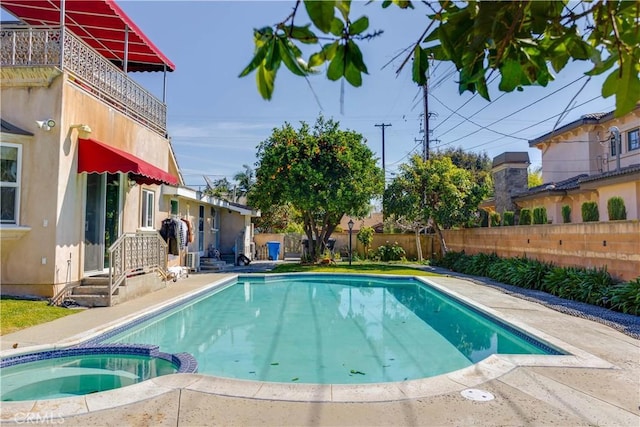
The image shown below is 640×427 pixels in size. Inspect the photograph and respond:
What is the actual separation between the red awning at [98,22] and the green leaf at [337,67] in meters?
13.1

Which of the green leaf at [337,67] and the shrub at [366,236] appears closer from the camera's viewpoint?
the green leaf at [337,67]

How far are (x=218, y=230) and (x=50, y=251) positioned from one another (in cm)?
1576

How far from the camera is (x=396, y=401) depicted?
464 centimetres

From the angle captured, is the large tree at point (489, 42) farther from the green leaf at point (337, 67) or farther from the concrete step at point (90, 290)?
the concrete step at point (90, 290)

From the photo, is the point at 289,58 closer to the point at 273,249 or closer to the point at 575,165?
the point at 273,249

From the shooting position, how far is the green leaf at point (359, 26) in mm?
1523

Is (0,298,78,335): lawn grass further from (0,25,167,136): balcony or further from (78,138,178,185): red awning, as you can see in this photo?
(0,25,167,136): balcony

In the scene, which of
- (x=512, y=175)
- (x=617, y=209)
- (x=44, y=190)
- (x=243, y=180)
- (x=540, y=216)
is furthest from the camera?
(x=243, y=180)

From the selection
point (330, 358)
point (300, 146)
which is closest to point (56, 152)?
point (330, 358)

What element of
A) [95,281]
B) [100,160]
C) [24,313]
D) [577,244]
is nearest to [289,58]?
[24,313]

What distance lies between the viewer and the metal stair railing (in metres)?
10.8

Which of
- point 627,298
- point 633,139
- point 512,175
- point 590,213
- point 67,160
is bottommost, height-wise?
point 627,298

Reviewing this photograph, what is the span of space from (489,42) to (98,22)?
15022 millimetres

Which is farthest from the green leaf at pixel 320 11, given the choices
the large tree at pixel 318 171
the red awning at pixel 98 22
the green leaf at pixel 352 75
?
the large tree at pixel 318 171
